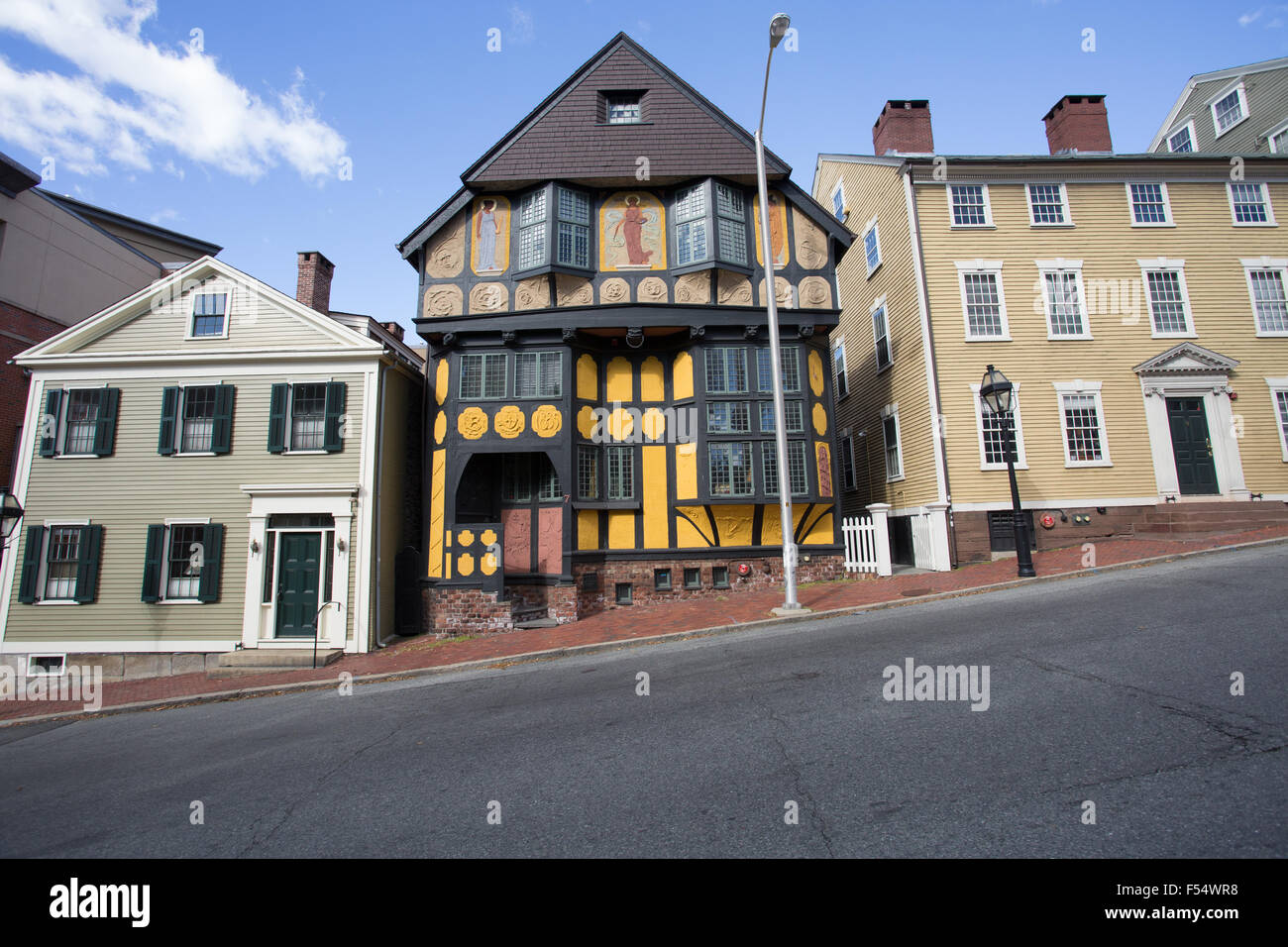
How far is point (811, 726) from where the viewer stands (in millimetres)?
5512

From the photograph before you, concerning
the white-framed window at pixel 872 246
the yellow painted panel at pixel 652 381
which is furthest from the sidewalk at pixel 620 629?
the white-framed window at pixel 872 246

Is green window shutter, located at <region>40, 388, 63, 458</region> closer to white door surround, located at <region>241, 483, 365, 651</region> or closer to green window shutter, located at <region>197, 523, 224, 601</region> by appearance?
green window shutter, located at <region>197, 523, 224, 601</region>

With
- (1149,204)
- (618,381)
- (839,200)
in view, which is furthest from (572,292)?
(1149,204)

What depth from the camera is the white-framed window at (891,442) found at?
19.0 m

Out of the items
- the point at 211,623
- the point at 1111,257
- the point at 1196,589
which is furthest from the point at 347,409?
the point at 1111,257

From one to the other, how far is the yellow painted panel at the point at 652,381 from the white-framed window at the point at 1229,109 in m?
25.6

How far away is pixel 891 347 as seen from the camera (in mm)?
19438

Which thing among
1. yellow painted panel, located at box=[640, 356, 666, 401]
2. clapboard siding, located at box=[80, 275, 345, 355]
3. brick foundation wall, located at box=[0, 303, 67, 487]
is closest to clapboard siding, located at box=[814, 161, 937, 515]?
yellow painted panel, located at box=[640, 356, 666, 401]

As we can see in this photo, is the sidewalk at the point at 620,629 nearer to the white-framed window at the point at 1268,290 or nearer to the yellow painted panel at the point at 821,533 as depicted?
the yellow painted panel at the point at 821,533

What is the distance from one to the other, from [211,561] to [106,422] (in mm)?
4700

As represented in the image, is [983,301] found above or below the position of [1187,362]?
above

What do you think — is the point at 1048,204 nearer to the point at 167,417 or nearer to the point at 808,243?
the point at 808,243

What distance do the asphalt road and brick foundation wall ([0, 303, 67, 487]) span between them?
14.2m
